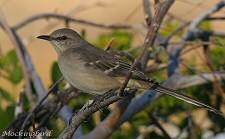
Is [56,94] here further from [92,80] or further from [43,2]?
[43,2]

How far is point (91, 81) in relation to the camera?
12.4 ft

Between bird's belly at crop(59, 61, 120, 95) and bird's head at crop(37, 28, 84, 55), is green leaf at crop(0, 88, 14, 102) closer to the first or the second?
bird's head at crop(37, 28, 84, 55)

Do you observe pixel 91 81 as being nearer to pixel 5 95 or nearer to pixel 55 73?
pixel 55 73

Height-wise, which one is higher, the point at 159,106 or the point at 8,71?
the point at 8,71

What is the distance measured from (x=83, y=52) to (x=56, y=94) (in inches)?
17.5

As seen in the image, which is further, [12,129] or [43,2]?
[43,2]

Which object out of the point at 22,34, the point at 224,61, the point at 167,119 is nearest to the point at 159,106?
the point at 167,119

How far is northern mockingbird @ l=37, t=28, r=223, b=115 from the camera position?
11.9 ft

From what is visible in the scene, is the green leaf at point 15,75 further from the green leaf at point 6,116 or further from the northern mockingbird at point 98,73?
the northern mockingbird at point 98,73

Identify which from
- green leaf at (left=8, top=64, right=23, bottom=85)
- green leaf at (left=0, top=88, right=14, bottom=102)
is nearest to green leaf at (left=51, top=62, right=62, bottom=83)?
green leaf at (left=8, top=64, right=23, bottom=85)

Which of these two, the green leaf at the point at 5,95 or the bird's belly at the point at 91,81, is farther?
the green leaf at the point at 5,95

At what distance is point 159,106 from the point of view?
4.75 metres

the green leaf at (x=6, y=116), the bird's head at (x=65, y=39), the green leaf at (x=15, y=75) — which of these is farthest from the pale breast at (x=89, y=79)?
the green leaf at (x=15, y=75)

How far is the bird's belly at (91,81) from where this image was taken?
3.74 meters
